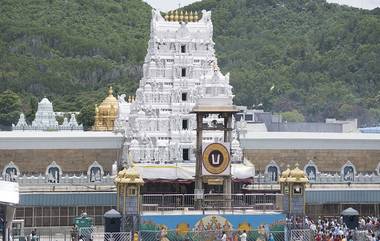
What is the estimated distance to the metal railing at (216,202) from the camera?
5141 centimetres

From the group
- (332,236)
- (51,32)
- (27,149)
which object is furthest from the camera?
(51,32)

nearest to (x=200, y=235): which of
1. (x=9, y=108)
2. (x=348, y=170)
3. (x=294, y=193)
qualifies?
(x=294, y=193)

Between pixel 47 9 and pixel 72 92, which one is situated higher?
pixel 47 9

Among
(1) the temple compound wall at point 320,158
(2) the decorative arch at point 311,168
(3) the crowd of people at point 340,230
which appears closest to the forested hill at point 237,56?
(1) the temple compound wall at point 320,158

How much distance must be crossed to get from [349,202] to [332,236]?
1131cm

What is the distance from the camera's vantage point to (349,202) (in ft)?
197

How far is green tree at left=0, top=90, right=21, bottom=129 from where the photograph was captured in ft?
384

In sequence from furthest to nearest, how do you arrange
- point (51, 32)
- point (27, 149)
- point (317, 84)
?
point (51, 32)
point (317, 84)
point (27, 149)

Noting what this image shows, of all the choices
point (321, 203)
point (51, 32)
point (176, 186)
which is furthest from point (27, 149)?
point (51, 32)

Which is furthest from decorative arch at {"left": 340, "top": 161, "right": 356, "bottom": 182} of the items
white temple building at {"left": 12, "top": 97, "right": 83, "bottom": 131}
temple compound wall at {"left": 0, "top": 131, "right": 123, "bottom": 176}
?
white temple building at {"left": 12, "top": 97, "right": 83, "bottom": 131}

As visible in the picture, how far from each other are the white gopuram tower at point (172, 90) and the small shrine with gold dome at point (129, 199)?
10.1 m

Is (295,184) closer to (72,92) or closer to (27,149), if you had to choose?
(27,149)

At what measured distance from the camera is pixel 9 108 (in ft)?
390

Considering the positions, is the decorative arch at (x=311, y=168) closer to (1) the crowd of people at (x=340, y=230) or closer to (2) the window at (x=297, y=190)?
(1) the crowd of people at (x=340, y=230)
